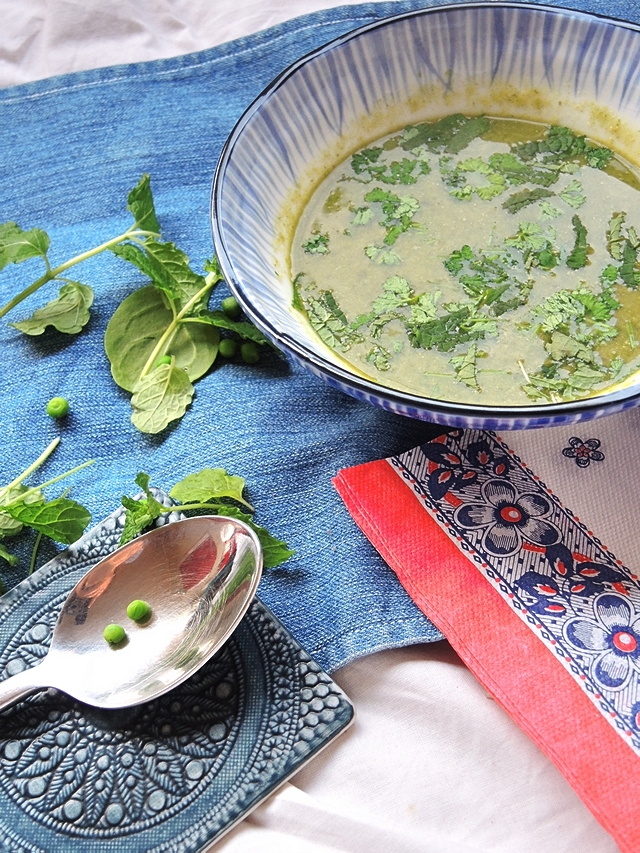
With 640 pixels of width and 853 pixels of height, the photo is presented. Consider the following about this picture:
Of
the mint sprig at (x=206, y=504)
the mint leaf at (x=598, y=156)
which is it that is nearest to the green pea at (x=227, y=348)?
the mint sprig at (x=206, y=504)

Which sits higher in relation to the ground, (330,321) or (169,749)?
(330,321)

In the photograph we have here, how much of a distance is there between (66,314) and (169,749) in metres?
0.78

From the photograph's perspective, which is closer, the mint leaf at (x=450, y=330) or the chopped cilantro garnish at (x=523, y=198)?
the mint leaf at (x=450, y=330)

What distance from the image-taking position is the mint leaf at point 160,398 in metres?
1.43

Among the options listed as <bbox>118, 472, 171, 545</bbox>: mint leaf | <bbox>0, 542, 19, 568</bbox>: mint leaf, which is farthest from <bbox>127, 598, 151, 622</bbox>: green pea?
<bbox>0, 542, 19, 568</bbox>: mint leaf

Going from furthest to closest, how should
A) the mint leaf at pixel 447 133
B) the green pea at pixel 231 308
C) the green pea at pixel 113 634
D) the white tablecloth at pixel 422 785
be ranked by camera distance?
the mint leaf at pixel 447 133 → the green pea at pixel 231 308 → the green pea at pixel 113 634 → the white tablecloth at pixel 422 785

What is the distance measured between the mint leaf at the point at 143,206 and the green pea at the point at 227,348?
256 mm

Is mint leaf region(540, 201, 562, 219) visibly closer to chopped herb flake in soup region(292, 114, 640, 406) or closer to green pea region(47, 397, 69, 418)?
chopped herb flake in soup region(292, 114, 640, 406)

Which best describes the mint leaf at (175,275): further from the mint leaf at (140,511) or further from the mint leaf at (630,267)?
the mint leaf at (630,267)

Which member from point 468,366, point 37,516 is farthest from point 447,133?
point 37,516

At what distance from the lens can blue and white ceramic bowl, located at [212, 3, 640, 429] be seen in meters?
1.44

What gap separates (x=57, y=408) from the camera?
1.44m

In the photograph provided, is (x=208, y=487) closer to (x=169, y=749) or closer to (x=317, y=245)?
(x=169, y=749)

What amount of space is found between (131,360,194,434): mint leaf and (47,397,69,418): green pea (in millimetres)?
111
